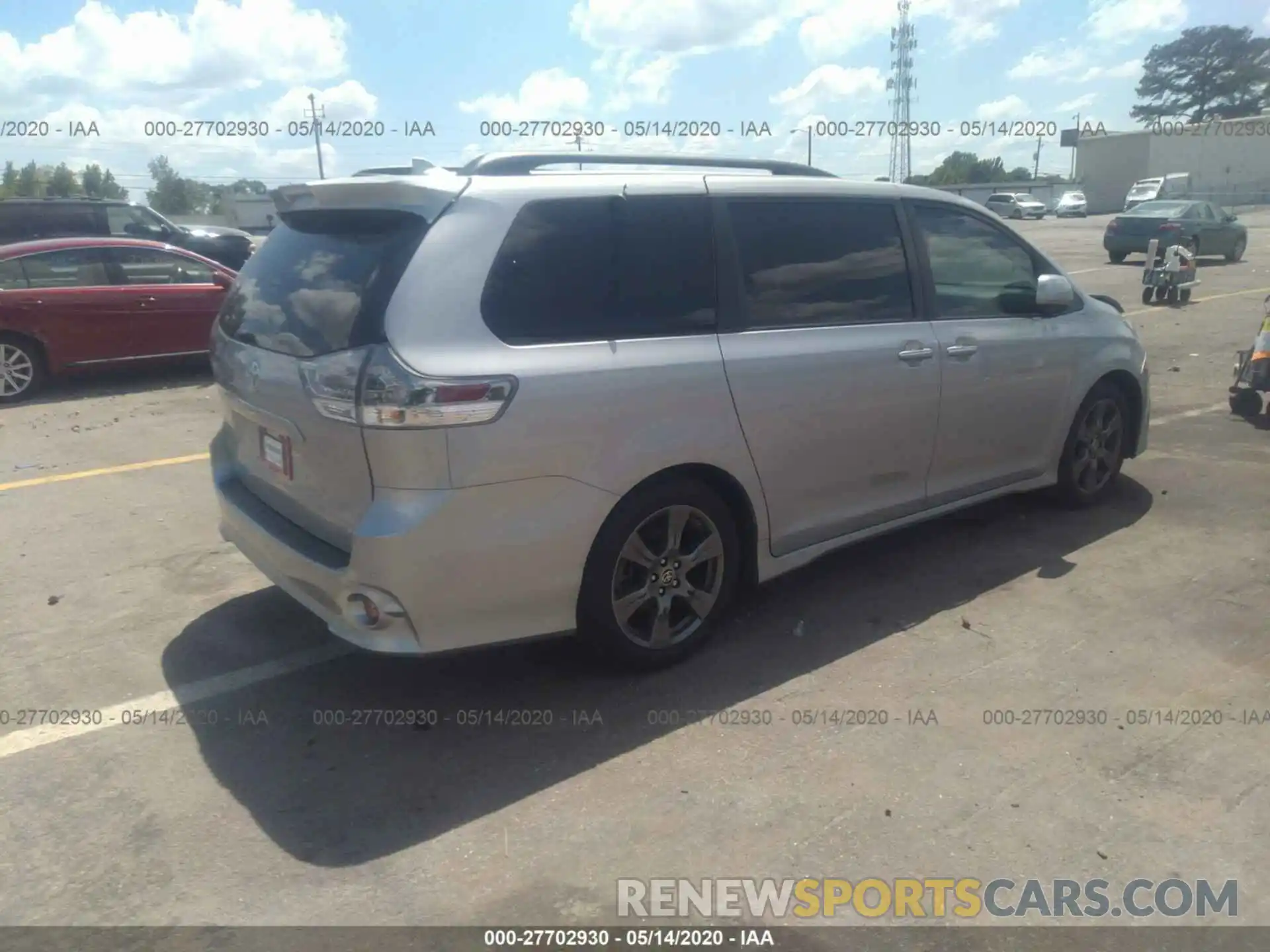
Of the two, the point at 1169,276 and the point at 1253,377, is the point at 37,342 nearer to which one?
the point at 1253,377

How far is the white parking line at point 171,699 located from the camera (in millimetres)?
3742

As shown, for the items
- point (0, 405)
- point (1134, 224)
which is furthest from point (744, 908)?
point (1134, 224)

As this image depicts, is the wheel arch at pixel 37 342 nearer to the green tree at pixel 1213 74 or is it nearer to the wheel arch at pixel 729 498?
the wheel arch at pixel 729 498

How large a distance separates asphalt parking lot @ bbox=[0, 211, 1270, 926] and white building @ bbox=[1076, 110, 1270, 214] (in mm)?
57112

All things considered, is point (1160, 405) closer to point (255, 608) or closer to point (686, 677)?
point (686, 677)

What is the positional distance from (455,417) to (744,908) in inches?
67.8

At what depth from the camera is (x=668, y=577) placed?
4.06 m

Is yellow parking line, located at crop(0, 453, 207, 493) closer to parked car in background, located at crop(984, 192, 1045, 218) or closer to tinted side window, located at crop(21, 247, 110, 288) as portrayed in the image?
tinted side window, located at crop(21, 247, 110, 288)

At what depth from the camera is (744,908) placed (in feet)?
9.48

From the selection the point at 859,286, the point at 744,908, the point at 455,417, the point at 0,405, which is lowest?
the point at 744,908

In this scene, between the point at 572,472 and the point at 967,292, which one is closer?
the point at 572,472

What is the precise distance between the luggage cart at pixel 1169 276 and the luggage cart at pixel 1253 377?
25.6 ft

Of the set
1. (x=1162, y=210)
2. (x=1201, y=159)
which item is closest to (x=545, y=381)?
(x=1162, y=210)

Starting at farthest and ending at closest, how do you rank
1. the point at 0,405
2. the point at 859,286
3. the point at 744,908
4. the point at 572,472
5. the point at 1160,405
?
the point at 0,405, the point at 1160,405, the point at 859,286, the point at 572,472, the point at 744,908
